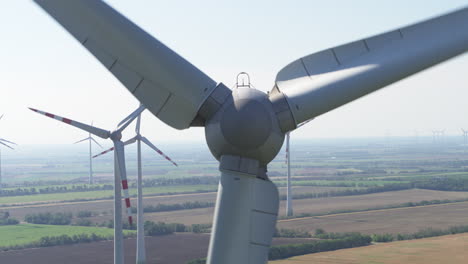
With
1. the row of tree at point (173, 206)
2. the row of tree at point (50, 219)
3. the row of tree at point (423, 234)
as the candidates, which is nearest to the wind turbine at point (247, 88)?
the row of tree at point (423, 234)

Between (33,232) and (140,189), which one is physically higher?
(140,189)

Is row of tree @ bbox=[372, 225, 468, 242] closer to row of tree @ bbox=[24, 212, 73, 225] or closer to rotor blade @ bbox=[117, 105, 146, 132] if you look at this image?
rotor blade @ bbox=[117, 105, 146, 132]

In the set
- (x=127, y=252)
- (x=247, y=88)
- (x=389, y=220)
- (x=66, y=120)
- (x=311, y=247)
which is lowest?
(x=127, y=252)

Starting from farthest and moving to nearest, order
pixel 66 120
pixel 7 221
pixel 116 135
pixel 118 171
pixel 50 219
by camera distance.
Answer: pixel 7 221
pixel 50 219
pixel 116 135
pixel 66 120
pixel 118 171

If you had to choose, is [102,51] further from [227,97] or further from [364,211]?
[364,211]

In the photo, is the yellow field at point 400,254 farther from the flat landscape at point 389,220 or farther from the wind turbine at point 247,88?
the wind turbine at point 247,88

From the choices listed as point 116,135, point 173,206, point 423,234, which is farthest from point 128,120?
point 173,206

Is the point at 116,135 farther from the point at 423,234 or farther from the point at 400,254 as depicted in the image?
the point at 423,234
